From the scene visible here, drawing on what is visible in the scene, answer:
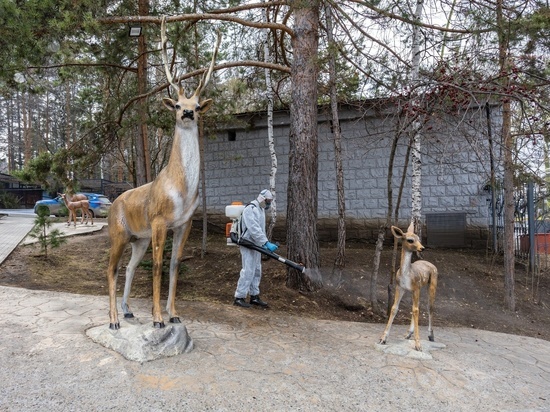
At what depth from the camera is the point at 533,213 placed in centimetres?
814

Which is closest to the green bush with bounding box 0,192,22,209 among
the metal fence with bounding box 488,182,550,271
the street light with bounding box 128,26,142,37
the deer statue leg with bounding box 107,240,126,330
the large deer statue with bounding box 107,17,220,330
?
the street light with bounding box 128,26,142,37

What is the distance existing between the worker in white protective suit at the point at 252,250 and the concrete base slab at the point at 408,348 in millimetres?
2242

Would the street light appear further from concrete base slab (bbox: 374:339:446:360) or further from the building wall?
concrete base slab (bbox: 374:339:446:360)

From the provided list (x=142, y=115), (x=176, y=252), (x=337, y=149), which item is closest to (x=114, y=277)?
(x=176, y=252)

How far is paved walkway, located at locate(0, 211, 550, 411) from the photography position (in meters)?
3.03

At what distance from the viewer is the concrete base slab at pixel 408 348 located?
158 inches

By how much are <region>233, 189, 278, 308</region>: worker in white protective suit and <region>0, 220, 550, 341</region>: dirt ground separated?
0.37 meters

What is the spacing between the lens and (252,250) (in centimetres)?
607

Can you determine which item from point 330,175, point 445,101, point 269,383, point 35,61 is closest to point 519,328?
point 445,101

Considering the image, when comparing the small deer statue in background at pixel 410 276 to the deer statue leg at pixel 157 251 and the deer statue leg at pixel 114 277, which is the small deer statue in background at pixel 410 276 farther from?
the deer statue leg at pixel 114 277

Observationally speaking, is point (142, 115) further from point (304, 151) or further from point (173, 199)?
point (173, 199)

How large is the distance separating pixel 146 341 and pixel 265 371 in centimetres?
118

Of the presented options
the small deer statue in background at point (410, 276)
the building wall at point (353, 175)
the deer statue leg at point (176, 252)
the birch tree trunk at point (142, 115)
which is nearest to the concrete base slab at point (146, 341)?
the deer statue leg at point (176, 252)

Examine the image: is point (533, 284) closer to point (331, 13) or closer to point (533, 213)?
point (533, 213)
